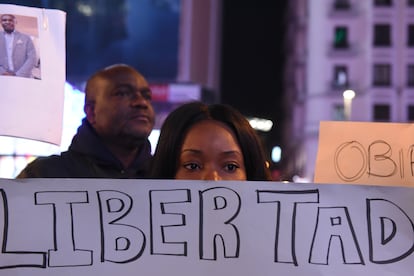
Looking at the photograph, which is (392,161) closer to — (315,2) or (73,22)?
(73,22)

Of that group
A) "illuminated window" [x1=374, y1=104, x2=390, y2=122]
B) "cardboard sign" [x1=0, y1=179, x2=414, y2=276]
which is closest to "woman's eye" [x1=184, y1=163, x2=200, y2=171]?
"cardboard sign" [x1=0, y1=179, x2=414, y2=276]

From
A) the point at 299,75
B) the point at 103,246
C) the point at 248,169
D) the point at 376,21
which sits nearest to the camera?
the point at 103,246

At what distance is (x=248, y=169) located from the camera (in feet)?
7.21

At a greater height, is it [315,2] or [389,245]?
[315,2]

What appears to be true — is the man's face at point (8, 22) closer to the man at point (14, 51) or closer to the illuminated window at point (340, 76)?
the man at point (14, 51)

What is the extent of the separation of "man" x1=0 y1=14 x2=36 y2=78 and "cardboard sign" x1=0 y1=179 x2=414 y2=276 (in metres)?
0.45

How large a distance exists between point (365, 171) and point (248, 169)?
35cm

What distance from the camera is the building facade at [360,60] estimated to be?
36.0m

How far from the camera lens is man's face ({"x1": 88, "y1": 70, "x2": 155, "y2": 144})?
3316 mm

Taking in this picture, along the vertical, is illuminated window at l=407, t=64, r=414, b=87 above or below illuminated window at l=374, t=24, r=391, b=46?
below

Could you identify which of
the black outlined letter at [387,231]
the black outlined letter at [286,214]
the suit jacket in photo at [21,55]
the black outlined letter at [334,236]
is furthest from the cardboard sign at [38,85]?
the black outlined letter at [387,231]

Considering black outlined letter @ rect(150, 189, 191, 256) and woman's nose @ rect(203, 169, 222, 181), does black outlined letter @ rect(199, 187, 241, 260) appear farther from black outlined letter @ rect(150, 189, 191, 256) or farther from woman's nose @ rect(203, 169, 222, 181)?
woman's nose @ rect(203, 169, 222, 181)

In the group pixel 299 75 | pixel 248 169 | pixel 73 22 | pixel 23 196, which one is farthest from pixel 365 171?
pixel 299 75

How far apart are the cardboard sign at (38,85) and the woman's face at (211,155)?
1.25ft
